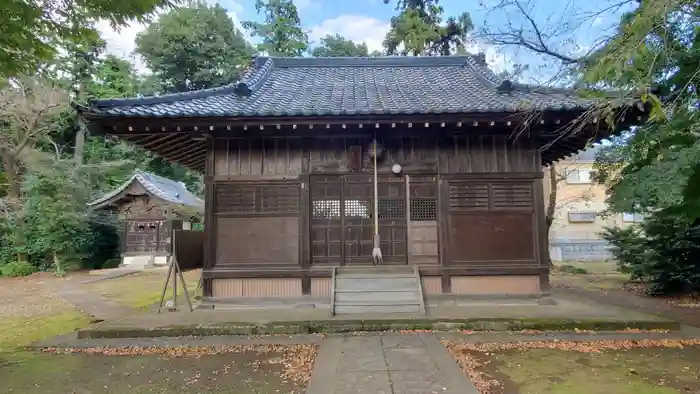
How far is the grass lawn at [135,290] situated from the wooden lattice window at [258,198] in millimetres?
2481

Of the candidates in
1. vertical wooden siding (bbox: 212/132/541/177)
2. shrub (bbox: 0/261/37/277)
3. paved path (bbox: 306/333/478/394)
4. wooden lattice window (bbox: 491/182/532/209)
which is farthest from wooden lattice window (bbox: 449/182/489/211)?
shrub (bbox: 0/261/37/277)

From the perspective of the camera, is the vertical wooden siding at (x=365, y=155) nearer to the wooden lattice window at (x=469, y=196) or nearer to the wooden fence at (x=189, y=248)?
the wooden lattice window at (x=469, y=196)

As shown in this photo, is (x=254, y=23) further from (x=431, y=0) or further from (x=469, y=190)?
(x=469, y=190)

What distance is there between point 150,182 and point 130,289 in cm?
969

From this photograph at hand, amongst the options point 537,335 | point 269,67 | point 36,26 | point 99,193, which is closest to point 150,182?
point 99,193

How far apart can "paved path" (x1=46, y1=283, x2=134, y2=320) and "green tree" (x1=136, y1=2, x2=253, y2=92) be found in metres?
20.2

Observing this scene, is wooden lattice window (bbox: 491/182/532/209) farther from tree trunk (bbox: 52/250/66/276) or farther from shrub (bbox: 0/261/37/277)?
shrub (bbox: 0/261/37/277)

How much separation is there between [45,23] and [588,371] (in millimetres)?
7109

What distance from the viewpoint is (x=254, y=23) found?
1384 inches

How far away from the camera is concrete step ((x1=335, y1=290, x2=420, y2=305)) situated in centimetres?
695

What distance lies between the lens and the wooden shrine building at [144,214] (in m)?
21.3

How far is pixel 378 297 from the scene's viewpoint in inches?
277

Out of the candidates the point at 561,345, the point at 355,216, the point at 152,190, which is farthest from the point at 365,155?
the point at 152,190

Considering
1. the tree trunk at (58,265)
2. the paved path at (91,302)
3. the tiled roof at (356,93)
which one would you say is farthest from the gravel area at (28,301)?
the tiled roof at (356,93)
